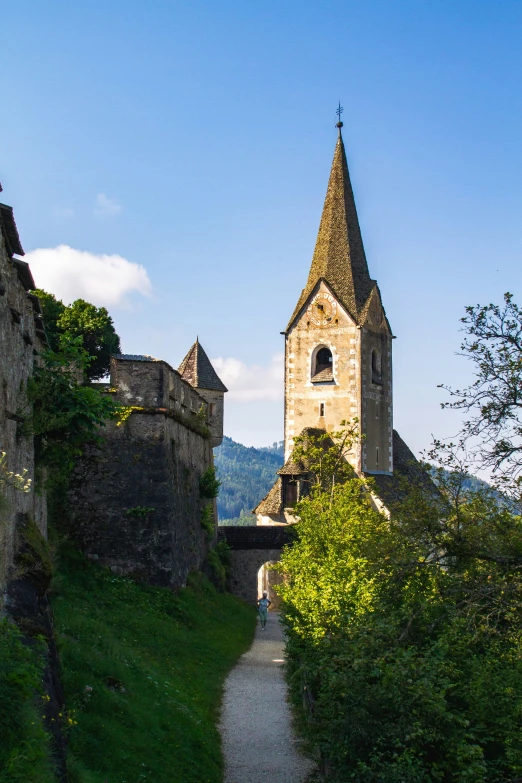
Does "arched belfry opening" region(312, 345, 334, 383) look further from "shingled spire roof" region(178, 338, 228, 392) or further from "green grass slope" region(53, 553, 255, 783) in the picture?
"green grass slope" region(53, 553, 255, 783)

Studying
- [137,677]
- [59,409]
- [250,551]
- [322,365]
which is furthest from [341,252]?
[59,409]

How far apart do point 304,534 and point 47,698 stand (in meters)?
19.1

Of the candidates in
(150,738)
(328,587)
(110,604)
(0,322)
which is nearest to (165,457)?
(110,604)

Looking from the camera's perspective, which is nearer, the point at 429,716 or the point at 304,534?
the point at 429,716

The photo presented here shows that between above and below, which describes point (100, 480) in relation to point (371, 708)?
above

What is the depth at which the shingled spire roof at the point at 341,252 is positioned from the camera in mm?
48969

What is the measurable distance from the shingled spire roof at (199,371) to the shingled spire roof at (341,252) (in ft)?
29.3

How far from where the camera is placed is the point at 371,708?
1090cm

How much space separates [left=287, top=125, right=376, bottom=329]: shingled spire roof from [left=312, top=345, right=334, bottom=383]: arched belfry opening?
2454 millimetres

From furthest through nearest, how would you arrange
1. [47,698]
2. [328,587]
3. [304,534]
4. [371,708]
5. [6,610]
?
[304,534] → [328,587] → [371,708] → [6,610] → [47,698]

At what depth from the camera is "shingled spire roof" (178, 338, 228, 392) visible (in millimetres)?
41375

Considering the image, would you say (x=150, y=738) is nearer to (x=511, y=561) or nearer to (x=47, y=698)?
(x=47, y=698)

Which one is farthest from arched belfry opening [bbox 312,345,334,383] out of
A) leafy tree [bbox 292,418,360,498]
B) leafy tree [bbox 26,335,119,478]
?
leafy tree [bbox 26,335,119,478]

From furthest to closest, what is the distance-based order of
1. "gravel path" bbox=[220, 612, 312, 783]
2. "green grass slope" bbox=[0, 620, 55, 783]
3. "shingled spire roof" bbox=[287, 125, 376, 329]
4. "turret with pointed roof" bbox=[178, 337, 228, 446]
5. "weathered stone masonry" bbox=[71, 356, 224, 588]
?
"shingled spire roof" bbox=[287, 125, 376, 329], "turret with pointed roof" bbox=[178, 337, 228, 446], "weathered stone masonry" bbox=[71, 356, 224, 588], "gravel path" bbox=[220, 612, 312, 783], "green grass slope" bbox=[0, 620, 55, 783]
